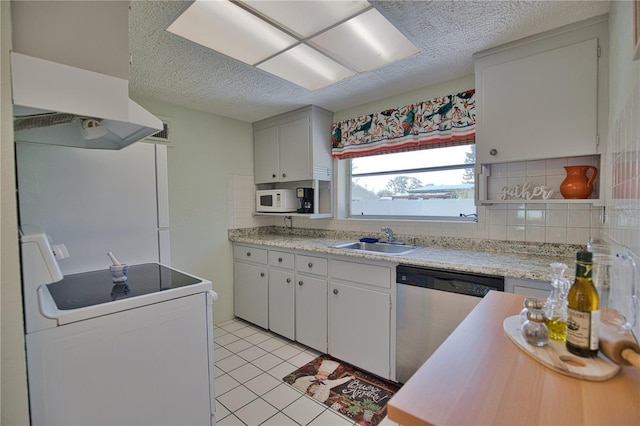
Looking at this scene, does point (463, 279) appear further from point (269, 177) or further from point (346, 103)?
point (269, 177)

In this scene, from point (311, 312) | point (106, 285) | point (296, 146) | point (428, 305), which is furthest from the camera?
point (296, 146)

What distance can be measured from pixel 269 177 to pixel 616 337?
3.06 meters

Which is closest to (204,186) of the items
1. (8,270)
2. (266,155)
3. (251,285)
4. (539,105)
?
(266,155)

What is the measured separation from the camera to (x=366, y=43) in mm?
1755

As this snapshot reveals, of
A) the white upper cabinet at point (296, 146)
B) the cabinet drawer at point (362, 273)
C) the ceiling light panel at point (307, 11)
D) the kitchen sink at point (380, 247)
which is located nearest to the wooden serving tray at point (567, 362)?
the cabinet drawer at point (362, 273)

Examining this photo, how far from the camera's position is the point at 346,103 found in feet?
9.50

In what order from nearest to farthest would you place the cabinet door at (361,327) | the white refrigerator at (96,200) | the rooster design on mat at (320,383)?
the white refrigerator at (96,200)
the rooster design on mat at (320,383)
the cabinet door at (361,327)

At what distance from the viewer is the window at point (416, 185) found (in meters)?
2.45

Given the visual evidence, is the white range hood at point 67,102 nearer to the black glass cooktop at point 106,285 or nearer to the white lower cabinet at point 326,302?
the black glass cooktop at point 106,285

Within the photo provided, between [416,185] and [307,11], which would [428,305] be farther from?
Result: [307,11]

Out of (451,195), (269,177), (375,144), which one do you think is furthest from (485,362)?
(269,177)

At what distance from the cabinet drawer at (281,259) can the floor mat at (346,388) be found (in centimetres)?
84

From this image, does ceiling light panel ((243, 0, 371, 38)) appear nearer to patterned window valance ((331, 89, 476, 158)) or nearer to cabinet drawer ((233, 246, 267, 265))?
patterned window valance ((331, 89, 476, 158))

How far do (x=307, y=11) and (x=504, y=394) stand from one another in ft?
5.34
